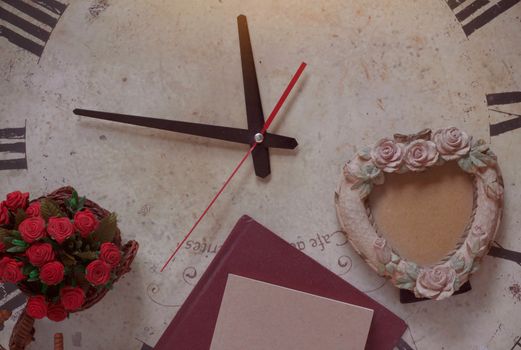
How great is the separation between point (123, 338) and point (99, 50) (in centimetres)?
72

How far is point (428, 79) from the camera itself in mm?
1451

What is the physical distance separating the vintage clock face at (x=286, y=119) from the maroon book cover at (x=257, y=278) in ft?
0.12

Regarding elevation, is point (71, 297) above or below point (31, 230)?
below

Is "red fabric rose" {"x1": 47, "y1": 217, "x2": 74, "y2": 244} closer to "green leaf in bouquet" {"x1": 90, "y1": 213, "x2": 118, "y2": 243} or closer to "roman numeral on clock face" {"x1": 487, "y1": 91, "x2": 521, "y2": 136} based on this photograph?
"green leaf in bouquet" {"x1": 90, "y1": 213, "x2": 118, "y2": 243}

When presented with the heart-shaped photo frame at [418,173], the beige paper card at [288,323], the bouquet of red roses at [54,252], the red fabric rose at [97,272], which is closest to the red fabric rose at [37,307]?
the bouquet of red roses at [54,252]

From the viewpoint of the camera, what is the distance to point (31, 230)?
1.14m

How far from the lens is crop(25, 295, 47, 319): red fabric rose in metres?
1.19

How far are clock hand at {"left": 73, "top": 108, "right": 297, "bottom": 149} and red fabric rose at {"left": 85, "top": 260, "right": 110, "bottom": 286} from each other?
379 mm

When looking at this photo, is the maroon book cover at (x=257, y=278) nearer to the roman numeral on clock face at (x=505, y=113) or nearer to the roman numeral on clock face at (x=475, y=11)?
the roman numeral on clock face at (x=505, y=113)

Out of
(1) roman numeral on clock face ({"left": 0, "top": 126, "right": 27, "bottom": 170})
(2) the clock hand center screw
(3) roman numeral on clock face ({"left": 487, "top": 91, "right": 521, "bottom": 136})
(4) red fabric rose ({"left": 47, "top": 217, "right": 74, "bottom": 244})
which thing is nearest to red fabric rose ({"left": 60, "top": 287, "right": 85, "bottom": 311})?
(4) red fabric rose ({"left": 47, "top": 217, "right": 74, "bottom": 244})

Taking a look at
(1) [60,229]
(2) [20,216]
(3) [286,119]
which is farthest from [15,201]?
(3) [286,119]

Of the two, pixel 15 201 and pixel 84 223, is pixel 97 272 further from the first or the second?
pixel 15 201

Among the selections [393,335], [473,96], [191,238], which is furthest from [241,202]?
[473,96]

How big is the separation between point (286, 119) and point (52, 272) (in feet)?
2.15
